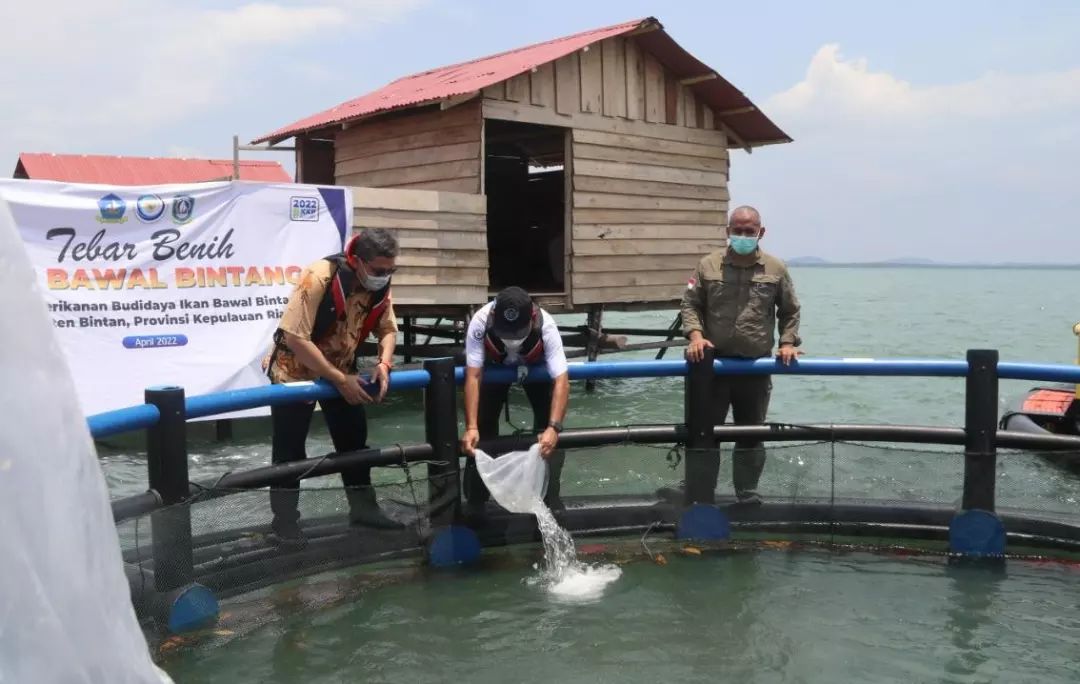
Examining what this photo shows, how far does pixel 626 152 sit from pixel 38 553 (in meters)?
13.6

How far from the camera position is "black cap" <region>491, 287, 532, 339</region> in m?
5.24

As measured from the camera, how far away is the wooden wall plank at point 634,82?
14.8 meters

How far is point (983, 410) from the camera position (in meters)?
5.47

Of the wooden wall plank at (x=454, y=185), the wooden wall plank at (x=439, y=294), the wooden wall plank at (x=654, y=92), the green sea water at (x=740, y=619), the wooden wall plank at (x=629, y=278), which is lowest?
the green sea water at (x=740, y=619)

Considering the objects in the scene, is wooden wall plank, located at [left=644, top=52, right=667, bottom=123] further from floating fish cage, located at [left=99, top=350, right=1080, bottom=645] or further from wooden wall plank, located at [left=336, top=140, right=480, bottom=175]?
floating fish cage, located at [left=99, top=350, right=1080, bottom=645]

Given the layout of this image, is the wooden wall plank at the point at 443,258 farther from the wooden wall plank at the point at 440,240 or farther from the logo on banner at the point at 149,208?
the logo on banner at the point at 149,208

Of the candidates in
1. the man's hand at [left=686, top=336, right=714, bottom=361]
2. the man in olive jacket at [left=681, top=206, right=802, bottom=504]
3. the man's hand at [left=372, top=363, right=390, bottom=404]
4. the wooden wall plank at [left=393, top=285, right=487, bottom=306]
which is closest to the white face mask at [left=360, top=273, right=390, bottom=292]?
the man's hand at [left=372, top=363, right=390, bottom=404]

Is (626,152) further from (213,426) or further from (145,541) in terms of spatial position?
(145,541)

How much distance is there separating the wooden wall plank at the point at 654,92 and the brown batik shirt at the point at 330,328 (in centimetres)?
1052

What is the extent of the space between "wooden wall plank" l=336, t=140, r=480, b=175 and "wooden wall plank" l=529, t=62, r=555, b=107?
122 centimetres

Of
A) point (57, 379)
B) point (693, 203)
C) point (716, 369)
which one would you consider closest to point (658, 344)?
point (693, 203)

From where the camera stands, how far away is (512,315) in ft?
17.2

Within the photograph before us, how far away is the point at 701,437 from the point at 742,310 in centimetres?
88

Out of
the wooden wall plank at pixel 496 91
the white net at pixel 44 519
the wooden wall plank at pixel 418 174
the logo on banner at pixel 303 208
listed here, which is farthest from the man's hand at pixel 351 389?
the wooden wall plank at pixel 496 91
